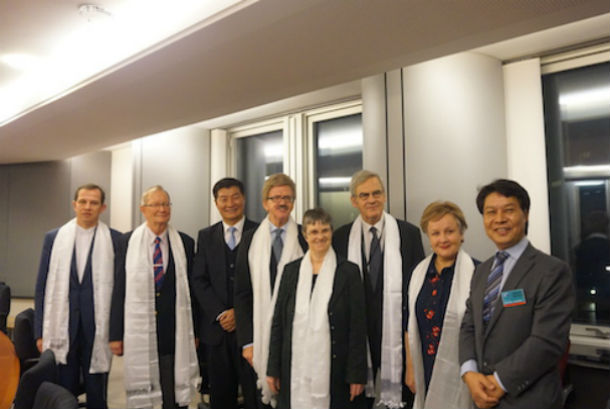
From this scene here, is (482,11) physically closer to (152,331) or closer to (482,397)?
(482,397)

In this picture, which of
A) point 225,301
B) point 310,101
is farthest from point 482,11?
point 310,101

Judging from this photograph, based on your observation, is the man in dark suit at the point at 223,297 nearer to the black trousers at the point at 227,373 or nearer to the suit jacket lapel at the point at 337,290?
the black trousers at the point at 227,373

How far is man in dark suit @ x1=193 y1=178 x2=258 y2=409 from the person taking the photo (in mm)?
2865

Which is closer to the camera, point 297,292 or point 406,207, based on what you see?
point 297,292

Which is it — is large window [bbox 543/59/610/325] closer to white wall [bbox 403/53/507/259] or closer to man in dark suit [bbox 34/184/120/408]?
white wall [bbox 403/53/507/259]

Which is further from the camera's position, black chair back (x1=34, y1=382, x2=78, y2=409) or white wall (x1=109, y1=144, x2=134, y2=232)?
white wall (x1=109, y1=144, x2=134, y2=232)

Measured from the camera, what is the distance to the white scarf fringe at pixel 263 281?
2.62 m

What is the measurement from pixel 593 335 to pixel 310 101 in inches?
119

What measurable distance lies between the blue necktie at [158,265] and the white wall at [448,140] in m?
1.67

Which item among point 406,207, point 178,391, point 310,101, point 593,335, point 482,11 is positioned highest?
point 310,101

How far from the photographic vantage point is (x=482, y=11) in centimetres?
213

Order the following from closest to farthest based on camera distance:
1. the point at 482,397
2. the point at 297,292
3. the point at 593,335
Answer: the point at 482,397 → the point at 297,292 → the point at 593,335

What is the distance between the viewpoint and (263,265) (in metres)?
2.73

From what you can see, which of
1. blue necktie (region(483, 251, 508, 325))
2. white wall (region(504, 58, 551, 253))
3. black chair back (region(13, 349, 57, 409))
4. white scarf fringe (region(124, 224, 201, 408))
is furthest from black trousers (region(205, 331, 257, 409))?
white wall (region(504, 58, 551, 253))
